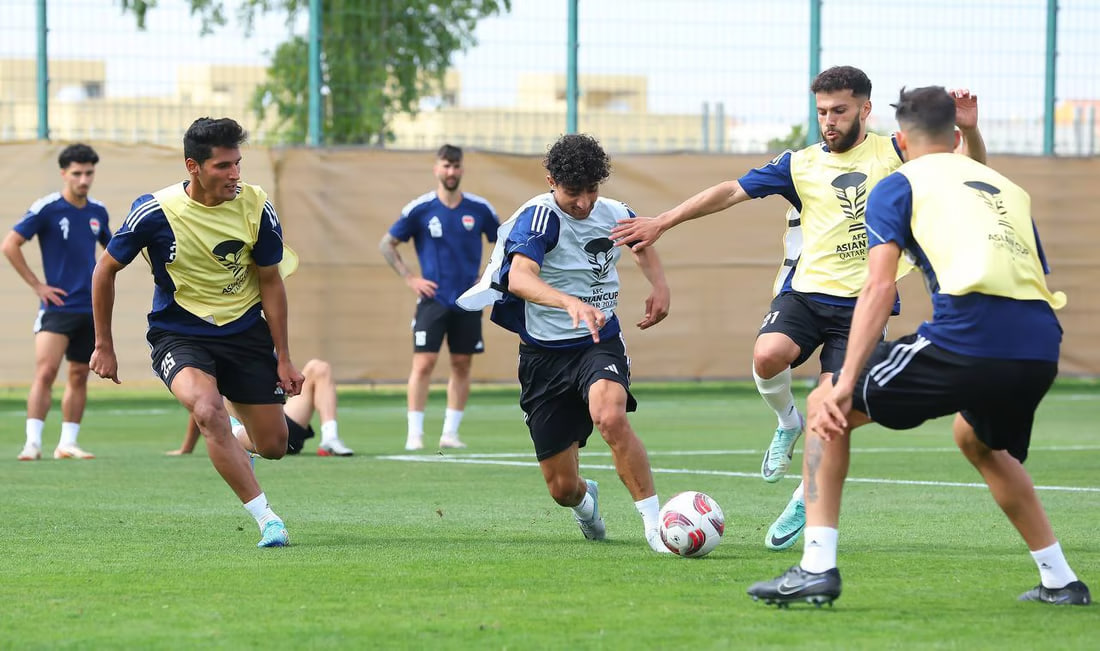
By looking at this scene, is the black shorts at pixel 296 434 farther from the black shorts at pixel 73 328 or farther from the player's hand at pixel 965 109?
the player's hand at pixel 965 109

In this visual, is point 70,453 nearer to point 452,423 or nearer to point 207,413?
point 452,423

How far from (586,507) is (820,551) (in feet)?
7.21

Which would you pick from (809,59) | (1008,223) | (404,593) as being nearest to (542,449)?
(404,593)

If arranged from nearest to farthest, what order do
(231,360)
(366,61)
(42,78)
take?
1. (231,360)
2. (42,78)
3. (366,61)

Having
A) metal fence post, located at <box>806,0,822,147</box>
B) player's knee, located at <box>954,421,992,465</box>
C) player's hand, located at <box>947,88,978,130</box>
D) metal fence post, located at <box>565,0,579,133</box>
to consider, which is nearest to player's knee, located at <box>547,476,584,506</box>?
player's knee, located at <box>954,421,992,465</box>

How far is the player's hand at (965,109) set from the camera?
6828 millimetres

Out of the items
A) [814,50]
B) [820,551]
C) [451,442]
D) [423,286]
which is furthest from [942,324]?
[814,50]

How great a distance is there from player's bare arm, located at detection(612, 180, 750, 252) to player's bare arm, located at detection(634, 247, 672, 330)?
0.21 m

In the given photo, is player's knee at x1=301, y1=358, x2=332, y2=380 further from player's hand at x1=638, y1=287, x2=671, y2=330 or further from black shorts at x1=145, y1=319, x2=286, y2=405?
player's hand at x1=638, y1=287, x2=671, y2=330

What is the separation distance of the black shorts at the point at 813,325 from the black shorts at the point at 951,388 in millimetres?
2316

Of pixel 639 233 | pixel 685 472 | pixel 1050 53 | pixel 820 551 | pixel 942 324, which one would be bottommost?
pixel 685 472

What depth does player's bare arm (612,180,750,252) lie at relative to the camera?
23.6ft

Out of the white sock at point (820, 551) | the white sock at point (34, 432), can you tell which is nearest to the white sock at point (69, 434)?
the white sock at point (34, 432)

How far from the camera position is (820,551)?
5.40 meters
